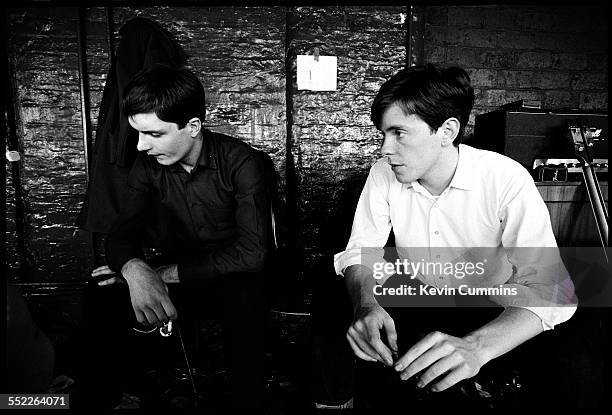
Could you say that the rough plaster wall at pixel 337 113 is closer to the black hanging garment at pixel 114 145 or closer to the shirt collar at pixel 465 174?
the black hanging garment at pixel 114 145

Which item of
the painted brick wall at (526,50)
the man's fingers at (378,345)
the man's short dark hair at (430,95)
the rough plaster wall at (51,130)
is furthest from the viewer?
the painted brick wall at (526,50)

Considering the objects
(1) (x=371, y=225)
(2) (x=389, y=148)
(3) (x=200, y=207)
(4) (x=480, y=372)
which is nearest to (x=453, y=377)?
(4) (x=480, y=372)

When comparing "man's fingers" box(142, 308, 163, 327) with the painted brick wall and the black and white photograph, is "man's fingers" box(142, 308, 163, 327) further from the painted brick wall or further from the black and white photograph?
the painted brick wall

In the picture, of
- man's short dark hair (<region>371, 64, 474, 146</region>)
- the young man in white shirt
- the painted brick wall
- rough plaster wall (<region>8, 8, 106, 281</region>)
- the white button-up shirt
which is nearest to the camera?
the young man in white shirt

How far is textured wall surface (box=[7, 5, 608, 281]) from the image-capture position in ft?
9.25

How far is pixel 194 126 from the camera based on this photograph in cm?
201

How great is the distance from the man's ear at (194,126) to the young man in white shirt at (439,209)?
2.82 ft

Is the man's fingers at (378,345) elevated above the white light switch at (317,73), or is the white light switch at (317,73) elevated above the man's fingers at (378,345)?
the white light switch at (317,73)

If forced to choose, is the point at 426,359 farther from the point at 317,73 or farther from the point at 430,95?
the point at 317,73

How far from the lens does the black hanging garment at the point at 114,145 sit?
2.26m

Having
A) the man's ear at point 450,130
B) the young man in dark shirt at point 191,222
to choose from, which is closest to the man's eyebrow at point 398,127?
the man's ear at point 450,130

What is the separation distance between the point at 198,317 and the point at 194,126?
0.90 m

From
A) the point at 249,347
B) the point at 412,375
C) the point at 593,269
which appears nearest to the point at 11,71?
the point at 249,347

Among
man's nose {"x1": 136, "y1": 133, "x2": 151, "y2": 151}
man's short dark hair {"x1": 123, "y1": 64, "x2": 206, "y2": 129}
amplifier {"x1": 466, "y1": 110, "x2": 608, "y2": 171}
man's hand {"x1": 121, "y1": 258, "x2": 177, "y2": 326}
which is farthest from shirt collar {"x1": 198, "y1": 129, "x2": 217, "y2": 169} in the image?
amplifier {"x1": 466, "y1": 110, "x2": 608, "y2": 171}
